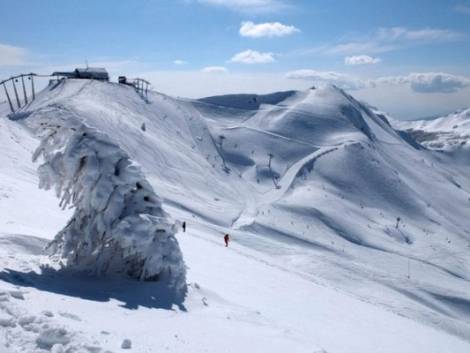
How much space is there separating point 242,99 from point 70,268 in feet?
344

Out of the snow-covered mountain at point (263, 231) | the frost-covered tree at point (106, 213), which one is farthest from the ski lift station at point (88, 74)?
the frost-covered tree at point (106, 213)

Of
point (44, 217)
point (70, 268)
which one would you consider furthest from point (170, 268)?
point (44, 217)

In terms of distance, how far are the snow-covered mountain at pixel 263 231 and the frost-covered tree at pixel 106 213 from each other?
2.11ft

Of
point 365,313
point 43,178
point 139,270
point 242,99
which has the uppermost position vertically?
point 242,99

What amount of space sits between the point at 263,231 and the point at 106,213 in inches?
1480

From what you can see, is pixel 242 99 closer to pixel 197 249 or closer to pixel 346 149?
pixel 346 149

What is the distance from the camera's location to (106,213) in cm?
1385

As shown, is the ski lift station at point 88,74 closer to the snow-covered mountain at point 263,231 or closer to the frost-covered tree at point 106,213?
the snow-covered mountain at point 263,231

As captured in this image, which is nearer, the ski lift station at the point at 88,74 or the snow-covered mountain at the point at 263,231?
the snow-covered mountain at the point at 263,231

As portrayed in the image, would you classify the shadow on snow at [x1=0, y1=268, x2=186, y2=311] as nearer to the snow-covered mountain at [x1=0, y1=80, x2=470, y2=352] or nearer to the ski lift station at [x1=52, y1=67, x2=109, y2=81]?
the snow-covered mountain at [x1=0, y1=80, x2=470, y2=352]

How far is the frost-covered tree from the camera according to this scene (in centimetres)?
1384

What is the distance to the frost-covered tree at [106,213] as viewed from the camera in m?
13.8

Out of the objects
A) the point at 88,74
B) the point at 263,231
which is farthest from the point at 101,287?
the point at 88,74

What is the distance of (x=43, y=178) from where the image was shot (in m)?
14.5
